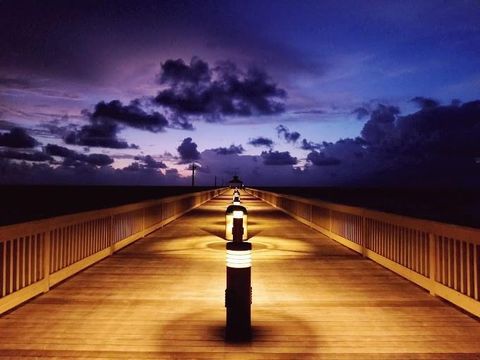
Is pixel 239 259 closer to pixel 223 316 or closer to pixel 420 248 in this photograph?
pixel 223 316

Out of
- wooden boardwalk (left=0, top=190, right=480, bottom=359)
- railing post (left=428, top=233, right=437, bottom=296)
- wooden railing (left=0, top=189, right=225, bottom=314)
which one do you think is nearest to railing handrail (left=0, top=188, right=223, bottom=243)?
wooden railing (left=0, top=189, right=225, bottom=314)

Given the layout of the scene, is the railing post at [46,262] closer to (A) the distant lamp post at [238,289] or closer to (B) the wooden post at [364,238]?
(A) the distant lamp post at [238,289]

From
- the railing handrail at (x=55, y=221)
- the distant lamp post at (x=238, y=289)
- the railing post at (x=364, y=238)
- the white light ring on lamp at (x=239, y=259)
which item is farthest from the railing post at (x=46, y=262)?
the railing post at (x=364, y=238)

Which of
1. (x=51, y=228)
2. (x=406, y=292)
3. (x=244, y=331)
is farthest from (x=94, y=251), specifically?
(x=406, y=292)

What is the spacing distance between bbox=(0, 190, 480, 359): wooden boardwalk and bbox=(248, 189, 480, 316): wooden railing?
0.26 m

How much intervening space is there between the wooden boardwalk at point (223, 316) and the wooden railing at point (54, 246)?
0.89 ft

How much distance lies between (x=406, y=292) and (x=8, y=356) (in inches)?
250

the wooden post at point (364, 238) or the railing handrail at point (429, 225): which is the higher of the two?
the railing handrail at point (429, 225)

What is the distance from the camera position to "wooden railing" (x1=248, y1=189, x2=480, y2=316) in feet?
22.5

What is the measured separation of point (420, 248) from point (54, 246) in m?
6.95

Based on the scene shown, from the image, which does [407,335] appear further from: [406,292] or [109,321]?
[109,321]

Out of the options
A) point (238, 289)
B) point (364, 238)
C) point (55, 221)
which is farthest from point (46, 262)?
point (364, 238)

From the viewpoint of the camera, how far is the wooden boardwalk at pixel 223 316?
5234 mm

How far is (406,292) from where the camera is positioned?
26.1 ft
